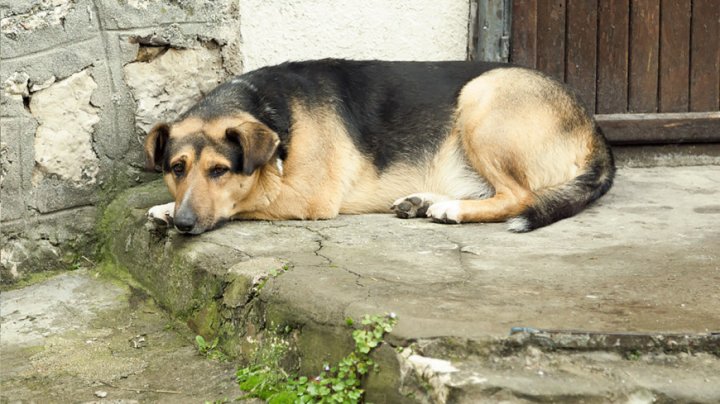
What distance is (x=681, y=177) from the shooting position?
6.25 m

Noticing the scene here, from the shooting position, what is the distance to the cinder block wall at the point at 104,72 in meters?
5.33

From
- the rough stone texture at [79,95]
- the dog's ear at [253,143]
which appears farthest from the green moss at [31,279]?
the dog's ear at [253,143]

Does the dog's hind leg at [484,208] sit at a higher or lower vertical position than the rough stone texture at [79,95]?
lower

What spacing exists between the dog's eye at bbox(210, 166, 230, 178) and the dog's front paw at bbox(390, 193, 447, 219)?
101cm

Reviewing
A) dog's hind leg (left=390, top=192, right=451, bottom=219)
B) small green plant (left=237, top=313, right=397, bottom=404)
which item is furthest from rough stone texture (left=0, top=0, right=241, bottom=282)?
small green plant (left=237, top=313, right=397, bottom=404)

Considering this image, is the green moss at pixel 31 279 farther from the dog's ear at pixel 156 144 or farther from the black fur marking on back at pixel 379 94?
the black fur marking on back at pixel 379 94

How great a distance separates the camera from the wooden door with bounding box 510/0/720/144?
6.40 m

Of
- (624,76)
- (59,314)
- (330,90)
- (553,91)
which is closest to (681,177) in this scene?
(624,76)

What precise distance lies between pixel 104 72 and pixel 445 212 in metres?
2.14

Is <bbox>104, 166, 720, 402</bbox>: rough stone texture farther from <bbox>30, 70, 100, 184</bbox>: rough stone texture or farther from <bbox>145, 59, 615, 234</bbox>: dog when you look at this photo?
<bbox>30, 70, 100, 184</bbox>: rough stone texture

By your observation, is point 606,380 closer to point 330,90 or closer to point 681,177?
point 330,90

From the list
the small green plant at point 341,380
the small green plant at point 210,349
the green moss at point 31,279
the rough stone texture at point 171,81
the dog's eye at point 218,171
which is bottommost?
the green moss at point 31,279

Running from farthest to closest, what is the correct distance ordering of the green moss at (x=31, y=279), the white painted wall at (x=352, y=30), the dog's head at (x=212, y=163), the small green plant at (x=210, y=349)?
the white painted wall at (x=352, y=30) < the green moss at (x=31, y=279) < the dog's head at (x=212, y=163) < the small green plant at (x=210, y=349)

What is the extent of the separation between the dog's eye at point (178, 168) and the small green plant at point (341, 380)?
1.57 m
